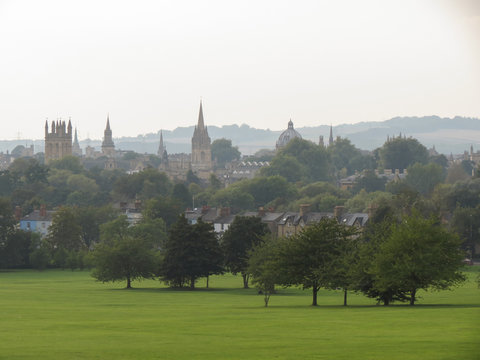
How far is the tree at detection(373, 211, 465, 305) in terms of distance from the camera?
174 ft

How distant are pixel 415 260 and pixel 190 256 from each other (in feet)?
85.8

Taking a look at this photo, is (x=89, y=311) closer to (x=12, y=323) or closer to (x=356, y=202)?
(x=12, y=323)

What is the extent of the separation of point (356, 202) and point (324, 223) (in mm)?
87205

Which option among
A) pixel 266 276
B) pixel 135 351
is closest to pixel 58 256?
pixel 266 276

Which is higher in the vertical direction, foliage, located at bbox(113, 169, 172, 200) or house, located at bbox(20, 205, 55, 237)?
foliage, located at bbox(113, 169, 172, 200)

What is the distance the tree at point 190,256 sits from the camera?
77000 mm

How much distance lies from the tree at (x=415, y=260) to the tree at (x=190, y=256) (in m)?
Result: 23.6

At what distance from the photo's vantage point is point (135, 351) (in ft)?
115

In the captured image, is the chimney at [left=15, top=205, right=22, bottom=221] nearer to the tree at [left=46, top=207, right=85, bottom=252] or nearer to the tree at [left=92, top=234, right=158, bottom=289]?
the tree at [left=46, top=207, right=85, bottom=252]

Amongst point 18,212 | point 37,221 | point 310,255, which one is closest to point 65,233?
point 37,221

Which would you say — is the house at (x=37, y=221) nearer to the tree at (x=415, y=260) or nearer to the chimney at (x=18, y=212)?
the chimney at (x=18, y=212)

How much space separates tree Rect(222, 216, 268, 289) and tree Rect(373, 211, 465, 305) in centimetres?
→ 2527

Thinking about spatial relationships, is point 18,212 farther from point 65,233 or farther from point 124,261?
point 124,261

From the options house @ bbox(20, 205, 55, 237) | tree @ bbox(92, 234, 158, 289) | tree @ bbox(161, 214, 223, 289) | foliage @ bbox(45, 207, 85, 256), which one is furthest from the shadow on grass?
house @ bbox(20, 205, 55, 237)
